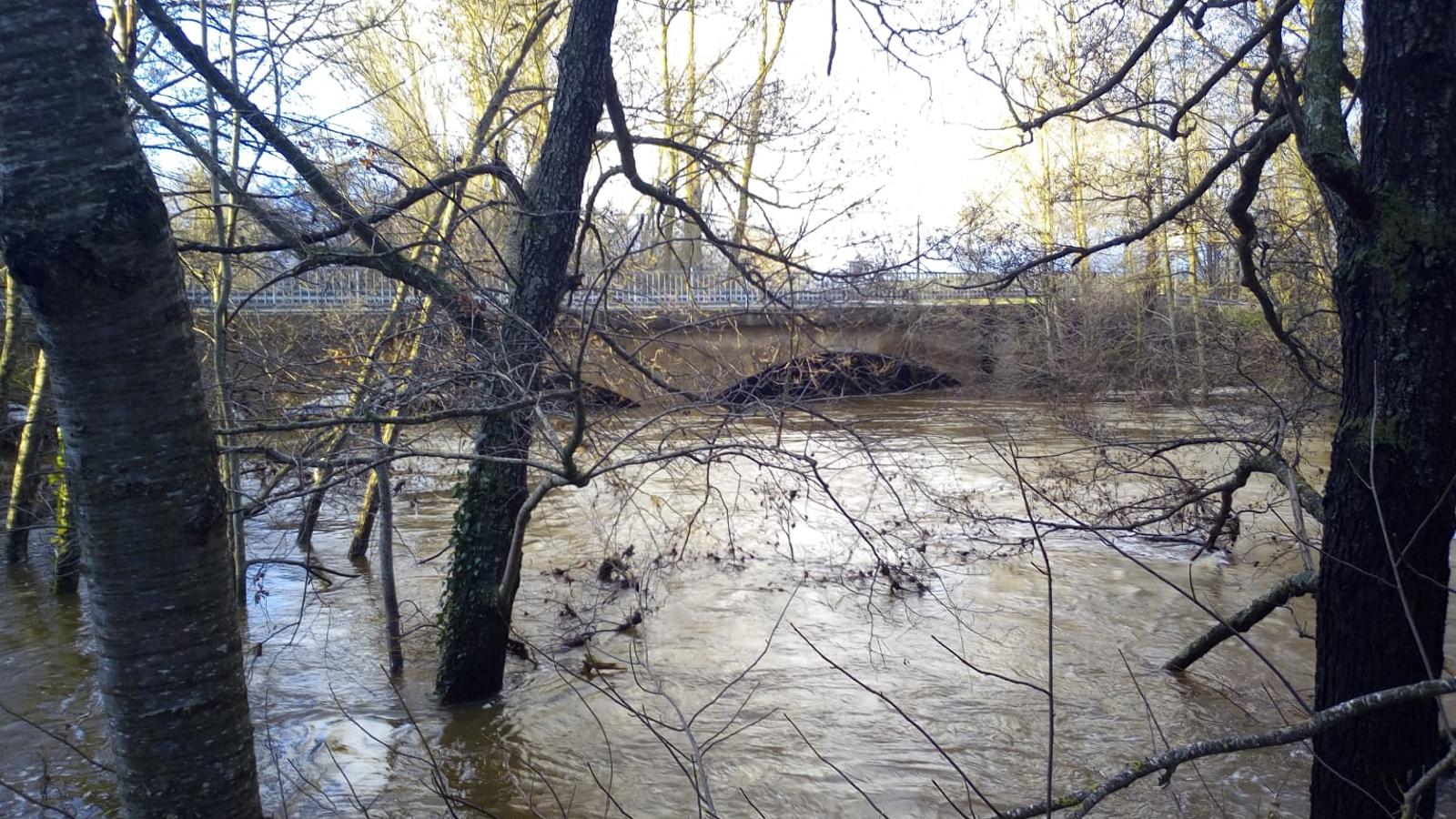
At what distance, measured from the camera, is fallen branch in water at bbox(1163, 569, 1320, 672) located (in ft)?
15.7

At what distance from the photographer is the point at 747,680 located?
307 inches

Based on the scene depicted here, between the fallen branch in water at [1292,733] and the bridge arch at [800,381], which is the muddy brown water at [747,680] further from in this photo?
the fallen branch in water at [1292,733]

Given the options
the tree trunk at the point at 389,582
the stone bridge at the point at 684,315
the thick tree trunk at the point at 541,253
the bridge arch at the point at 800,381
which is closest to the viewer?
the bridge arch at the point at 800,381

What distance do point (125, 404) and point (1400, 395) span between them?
14.3 feet

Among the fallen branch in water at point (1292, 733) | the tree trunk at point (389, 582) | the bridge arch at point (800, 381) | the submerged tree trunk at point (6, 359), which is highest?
the submerged tree trunk at point (6, 359)

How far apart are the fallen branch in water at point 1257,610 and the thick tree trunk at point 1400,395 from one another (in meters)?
0.45

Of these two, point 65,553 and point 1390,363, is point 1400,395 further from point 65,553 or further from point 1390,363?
point 65,553

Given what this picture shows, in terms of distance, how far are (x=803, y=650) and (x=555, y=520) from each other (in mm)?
5170

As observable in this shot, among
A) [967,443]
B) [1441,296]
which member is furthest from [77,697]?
[967,443]

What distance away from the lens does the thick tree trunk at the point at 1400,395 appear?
3.90 metres

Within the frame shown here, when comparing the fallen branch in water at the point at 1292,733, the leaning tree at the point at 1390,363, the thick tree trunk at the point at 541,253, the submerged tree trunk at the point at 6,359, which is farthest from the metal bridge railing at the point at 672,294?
the fallen branch in water at the point at 1292,733

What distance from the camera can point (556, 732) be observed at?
6922 mm

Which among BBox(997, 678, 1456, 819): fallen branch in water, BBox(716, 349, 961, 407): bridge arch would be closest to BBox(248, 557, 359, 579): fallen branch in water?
BBox(716, 349, 961, 407): bridge arch

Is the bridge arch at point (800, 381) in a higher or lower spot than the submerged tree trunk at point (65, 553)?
higher
